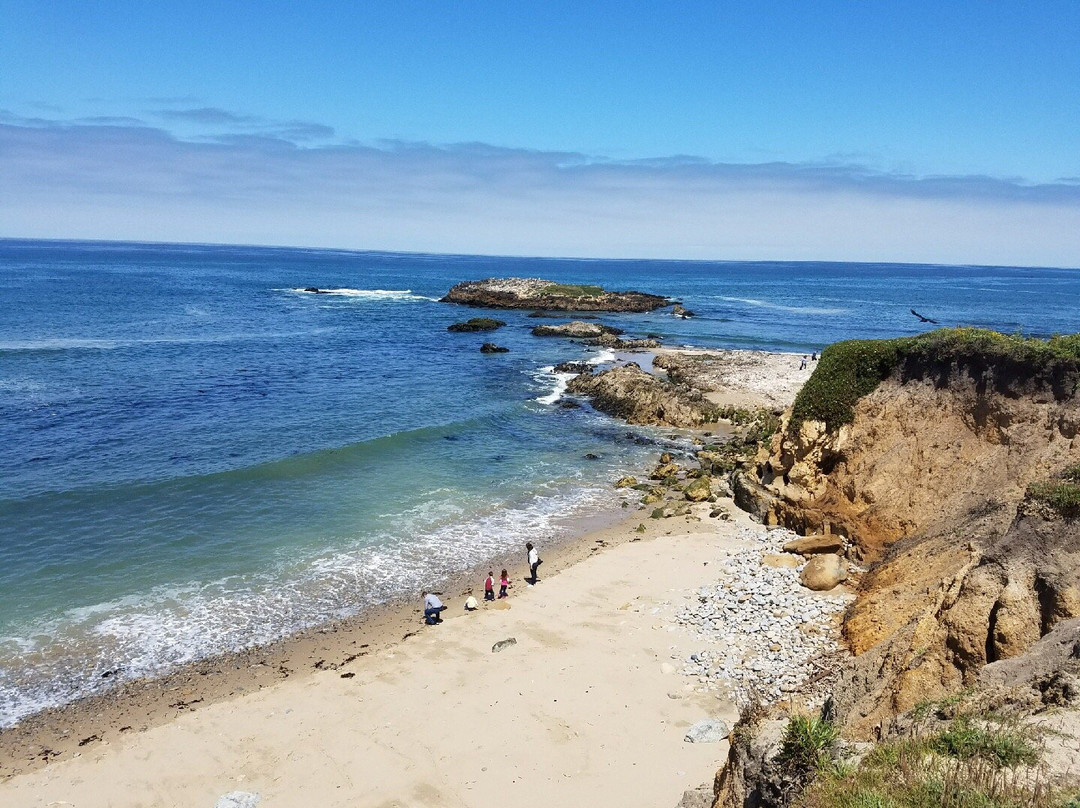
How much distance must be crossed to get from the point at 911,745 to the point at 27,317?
82.5 metres

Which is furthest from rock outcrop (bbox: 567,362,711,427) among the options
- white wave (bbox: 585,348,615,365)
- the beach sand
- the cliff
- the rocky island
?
the rocky island

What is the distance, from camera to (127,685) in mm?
15117

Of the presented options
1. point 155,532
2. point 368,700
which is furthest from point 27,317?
point 368,700

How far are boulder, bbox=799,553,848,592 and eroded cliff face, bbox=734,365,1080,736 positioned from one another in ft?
2.60

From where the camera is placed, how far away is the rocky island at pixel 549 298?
93625 mm

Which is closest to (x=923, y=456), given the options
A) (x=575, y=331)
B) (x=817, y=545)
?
A: (x=817, y=545)

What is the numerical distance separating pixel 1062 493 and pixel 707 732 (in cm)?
734

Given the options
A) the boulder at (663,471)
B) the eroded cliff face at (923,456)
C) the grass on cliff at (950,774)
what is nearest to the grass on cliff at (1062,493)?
the eroded cliff face at (923,456)

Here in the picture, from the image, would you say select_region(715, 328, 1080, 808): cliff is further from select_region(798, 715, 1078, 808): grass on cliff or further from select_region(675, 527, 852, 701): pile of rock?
select_region(675, 527, 852, 701): pile of rock

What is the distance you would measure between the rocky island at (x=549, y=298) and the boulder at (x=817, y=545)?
74.8 meters

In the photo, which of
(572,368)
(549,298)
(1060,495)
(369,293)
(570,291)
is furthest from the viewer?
(369,293)

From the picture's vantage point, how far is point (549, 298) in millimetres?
94875

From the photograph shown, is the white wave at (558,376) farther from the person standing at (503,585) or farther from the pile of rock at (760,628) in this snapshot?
the pile of rock at (760,628)

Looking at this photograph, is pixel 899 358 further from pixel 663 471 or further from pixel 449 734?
pixel 449 734
